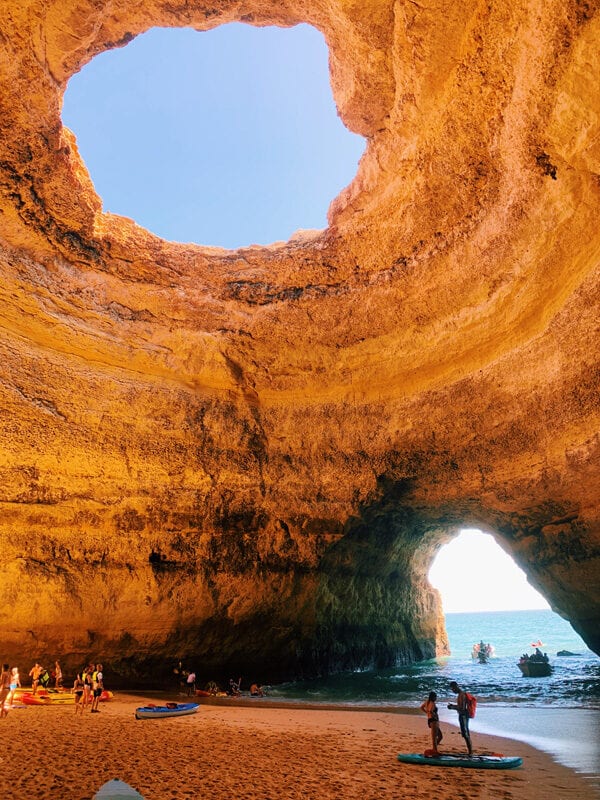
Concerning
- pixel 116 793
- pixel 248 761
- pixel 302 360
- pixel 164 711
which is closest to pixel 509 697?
pixel 164 711

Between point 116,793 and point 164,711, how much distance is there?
5.69 m

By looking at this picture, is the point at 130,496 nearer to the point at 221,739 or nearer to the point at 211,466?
the point at 211,466

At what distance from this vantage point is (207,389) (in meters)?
14.4

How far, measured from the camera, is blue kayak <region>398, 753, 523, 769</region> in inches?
263

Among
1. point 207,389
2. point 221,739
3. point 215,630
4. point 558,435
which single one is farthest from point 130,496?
point 558,435

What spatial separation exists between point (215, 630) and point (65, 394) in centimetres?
761

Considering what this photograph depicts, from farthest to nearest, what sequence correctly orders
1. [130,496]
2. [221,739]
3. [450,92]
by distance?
[130,496], [450,92], [221,739]

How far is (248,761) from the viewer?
678cm

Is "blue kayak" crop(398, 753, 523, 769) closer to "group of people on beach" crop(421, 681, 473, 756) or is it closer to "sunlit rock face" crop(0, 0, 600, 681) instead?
"group of people on beach" crop(421, 681, 473, 756)

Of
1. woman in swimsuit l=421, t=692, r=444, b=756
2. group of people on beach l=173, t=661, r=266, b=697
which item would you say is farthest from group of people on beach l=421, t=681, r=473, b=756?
group of people on beach l=173, t=661, r=266, b=697

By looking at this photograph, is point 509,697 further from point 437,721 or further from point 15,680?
point 15,680

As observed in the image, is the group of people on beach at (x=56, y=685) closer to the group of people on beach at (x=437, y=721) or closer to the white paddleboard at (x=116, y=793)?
the white paddleboard at (x=116, y=793)

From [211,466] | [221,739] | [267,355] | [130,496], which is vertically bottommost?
[221,739]

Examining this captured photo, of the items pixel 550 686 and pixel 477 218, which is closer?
pixel 477 218
